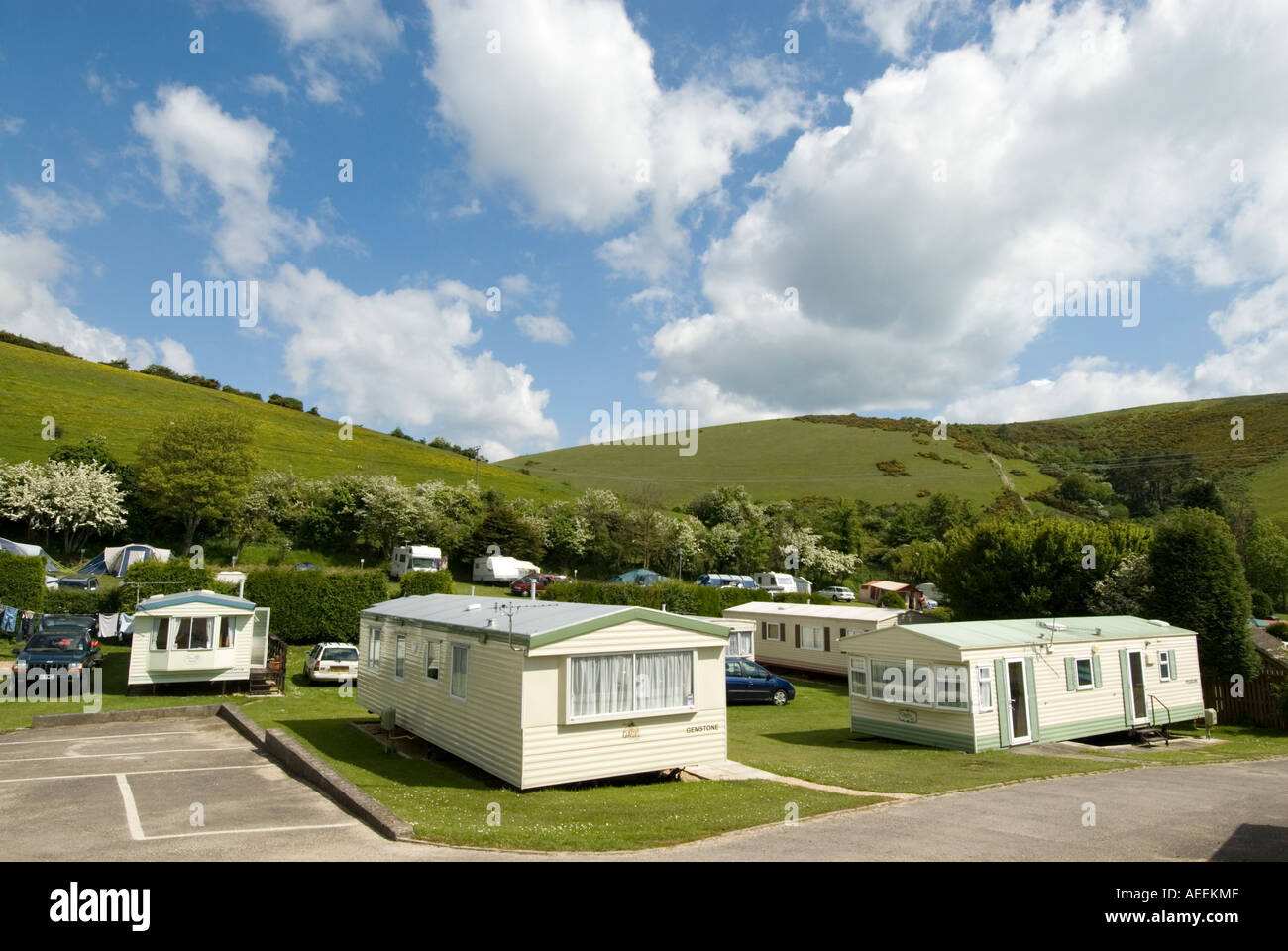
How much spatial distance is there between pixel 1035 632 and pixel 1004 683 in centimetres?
225

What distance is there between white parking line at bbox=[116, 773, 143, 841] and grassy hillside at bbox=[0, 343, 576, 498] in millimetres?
47755

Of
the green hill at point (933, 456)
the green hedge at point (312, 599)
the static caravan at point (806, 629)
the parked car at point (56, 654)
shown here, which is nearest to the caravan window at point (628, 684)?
the static caravan at point (806, 629)

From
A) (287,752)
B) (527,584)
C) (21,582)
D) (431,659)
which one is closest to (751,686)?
(431,659)

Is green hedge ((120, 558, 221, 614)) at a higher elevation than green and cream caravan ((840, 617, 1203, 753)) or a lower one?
higher

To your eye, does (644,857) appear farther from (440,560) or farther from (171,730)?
(440,560)

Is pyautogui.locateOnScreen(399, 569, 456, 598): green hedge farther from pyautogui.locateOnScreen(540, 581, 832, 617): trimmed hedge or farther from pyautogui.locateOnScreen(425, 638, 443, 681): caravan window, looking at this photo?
pyautogui.locateOnScreen(425, 638, 443, 681): caravan window

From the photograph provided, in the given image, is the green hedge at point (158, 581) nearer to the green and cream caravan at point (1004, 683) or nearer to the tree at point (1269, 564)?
the green and cream caravan at point (1004, 683)

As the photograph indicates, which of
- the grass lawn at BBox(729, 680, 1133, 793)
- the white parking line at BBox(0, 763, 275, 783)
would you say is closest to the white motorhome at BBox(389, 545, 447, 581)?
the grass lawn at BBox(729, 680, 1133, 793)

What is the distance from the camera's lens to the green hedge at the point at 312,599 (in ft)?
90.1

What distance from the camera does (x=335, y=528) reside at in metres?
49.0

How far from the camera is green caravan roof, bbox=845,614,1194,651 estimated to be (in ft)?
53.4
